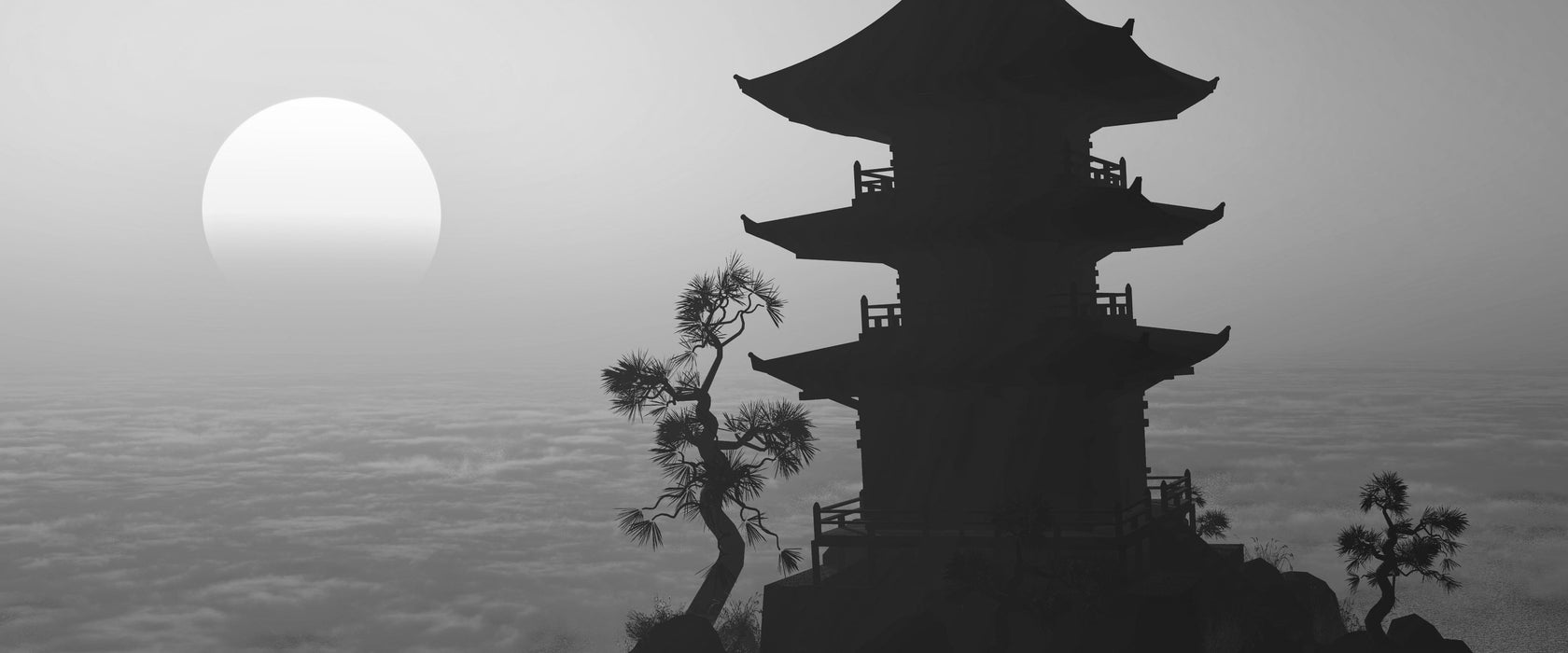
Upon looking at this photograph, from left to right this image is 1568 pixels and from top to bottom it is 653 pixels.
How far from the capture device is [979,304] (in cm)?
2961

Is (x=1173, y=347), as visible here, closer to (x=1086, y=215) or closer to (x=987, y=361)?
(x=1086, y=215)

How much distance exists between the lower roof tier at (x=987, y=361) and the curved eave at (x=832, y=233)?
221 cm

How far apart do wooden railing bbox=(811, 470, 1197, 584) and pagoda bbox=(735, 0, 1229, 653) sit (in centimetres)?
6

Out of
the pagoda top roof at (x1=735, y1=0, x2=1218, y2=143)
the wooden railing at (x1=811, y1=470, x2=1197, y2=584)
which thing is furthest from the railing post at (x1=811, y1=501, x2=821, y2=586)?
the pagoda top roof at (x1=735, y1=0, x2=1218, y2=143)

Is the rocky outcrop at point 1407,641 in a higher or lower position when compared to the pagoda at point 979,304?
lower

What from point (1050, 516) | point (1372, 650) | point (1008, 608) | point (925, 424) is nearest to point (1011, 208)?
point (925, 424)

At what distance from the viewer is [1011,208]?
92.8 feet

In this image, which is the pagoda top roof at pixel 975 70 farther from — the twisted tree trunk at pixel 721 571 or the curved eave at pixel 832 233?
the twisted tree trunk at pixel 721 571

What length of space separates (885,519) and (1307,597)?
11.0 m

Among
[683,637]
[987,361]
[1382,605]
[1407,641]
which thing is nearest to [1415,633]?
[1407,641]

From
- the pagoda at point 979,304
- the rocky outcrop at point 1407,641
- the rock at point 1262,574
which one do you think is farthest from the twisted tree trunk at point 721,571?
the rocky outcrop at point 1407,641

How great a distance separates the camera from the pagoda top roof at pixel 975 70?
28.6 m

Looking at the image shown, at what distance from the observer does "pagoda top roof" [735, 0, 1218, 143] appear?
28.6 metres

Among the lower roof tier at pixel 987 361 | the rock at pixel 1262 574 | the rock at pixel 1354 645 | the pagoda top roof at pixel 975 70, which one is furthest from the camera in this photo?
the rock at pixel 1262 574
